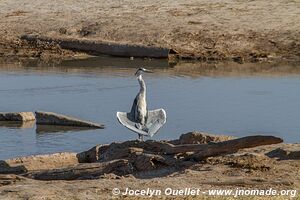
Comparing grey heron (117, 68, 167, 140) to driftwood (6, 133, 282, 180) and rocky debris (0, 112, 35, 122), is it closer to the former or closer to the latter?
driftwood (6, 133, 282, 180)

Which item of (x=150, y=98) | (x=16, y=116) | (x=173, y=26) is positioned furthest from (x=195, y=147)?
(x=173, y=26)

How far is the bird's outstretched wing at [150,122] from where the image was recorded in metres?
12.2

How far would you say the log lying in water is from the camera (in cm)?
2439

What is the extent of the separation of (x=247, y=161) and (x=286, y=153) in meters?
0.68

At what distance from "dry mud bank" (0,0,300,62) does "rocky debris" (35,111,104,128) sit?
914 centimetres

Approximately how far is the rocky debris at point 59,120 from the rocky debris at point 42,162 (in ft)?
10.5

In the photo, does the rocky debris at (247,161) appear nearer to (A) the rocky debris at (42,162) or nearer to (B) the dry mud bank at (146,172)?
(B) the dry mud bank at (146,172)

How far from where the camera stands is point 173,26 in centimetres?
2531

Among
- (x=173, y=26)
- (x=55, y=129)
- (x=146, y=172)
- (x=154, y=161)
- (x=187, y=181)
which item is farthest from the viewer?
(x=173, y=26)

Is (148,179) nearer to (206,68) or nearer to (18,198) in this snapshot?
(18,198)

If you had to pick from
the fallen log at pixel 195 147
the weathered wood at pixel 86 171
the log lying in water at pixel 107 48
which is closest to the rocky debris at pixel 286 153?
the fallen log at pixel 195 147

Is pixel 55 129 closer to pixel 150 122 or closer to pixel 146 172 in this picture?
pixel 150 122

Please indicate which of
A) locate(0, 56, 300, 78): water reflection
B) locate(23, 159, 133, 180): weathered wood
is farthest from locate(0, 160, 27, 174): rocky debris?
locate(0, 56, 300, 78): water reflection

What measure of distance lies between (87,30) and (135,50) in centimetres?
206
